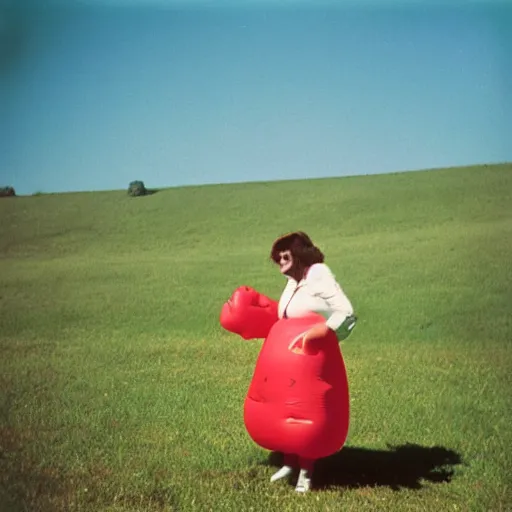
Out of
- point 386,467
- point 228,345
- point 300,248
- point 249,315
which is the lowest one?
point 386,467

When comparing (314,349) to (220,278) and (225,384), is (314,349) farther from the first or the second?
(220,278)

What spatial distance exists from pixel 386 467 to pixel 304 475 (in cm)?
59

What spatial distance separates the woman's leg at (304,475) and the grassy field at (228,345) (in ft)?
0.31

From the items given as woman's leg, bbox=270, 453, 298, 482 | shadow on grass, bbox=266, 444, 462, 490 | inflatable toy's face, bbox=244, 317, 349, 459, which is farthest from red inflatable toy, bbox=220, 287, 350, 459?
shadow on grass, bbox=266, 444, 462, 490

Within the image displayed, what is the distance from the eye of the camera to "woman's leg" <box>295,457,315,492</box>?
138 inches

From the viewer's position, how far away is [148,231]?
1223 centimetres

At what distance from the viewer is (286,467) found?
366 cm

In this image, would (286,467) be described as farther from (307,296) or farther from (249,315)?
(307,296)

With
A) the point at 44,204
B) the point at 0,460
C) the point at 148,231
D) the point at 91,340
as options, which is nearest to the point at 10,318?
the point at 91,340

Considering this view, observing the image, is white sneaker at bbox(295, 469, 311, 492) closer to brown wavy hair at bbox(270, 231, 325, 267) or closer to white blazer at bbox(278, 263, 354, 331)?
white blazer at bbox(278, 263, 354, 331)

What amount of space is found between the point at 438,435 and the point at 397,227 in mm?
8124

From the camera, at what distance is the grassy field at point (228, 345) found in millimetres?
3684

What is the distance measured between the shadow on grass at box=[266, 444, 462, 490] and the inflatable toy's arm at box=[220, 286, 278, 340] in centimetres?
79

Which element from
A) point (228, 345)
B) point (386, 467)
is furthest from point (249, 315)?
→ point (228, 345)
